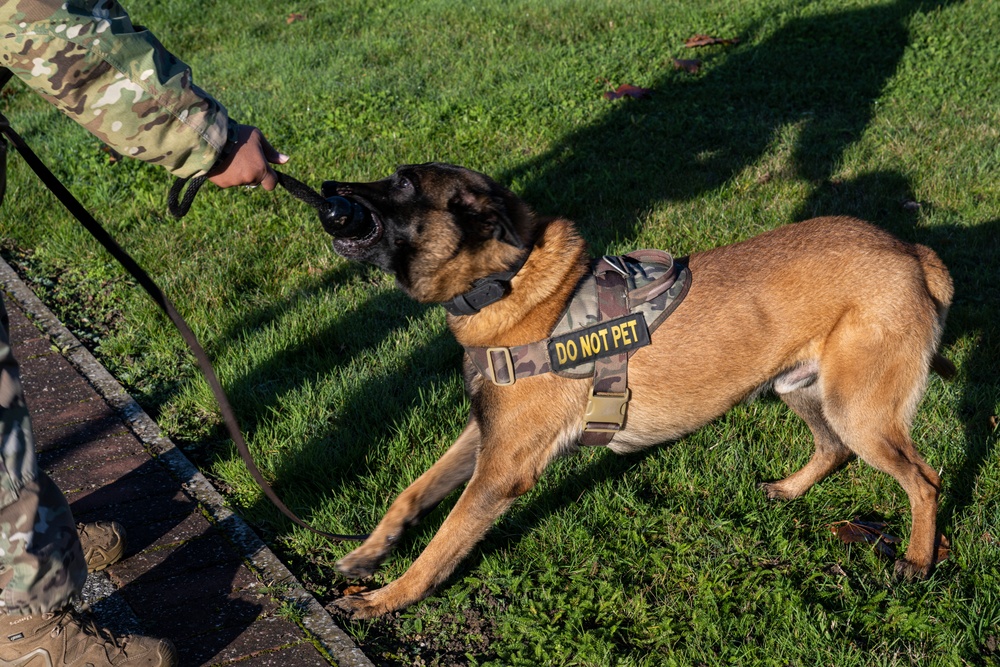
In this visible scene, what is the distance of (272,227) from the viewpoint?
6086 millimetres

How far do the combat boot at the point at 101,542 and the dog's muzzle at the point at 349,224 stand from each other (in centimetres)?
139

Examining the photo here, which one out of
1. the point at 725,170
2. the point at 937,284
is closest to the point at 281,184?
the point at 937,284

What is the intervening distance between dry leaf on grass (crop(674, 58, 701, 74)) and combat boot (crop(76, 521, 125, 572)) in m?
7.11

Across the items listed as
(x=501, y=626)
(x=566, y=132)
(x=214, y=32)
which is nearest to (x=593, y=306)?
(x=501, y=626)

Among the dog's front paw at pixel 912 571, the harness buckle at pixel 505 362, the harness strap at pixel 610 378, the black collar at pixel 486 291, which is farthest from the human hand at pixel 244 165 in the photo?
the dog's front paw at pixel 912 571

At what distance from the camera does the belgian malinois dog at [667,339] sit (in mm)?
3289

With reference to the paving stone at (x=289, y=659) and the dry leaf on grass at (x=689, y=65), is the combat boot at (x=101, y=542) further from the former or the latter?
the dry leaf on grass at (x=689, y=65)

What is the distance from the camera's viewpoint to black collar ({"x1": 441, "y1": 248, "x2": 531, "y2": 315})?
3322 mm

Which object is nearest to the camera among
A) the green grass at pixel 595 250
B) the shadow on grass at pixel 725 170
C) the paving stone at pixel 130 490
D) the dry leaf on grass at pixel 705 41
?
the green grass at pixel 595 250

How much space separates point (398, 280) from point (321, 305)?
200 cm

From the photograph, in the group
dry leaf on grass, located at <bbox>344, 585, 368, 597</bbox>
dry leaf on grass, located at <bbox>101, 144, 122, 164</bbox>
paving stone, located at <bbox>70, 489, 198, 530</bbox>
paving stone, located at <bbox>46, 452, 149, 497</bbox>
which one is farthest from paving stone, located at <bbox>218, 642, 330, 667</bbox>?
dry leaf on grass, located at <bbox>101, 144, 122, 164</bbox>

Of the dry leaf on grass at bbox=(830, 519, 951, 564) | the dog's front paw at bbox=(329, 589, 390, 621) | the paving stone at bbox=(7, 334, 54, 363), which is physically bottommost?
the dry leaf on grass at bbox=(830, 519, 951, 564)

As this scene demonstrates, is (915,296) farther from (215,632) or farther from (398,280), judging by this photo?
(215,632)

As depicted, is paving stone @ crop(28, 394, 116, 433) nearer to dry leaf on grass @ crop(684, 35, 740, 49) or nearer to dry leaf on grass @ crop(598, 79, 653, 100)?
dry leaf on grass @ crop(598, 79, 653, 100)
